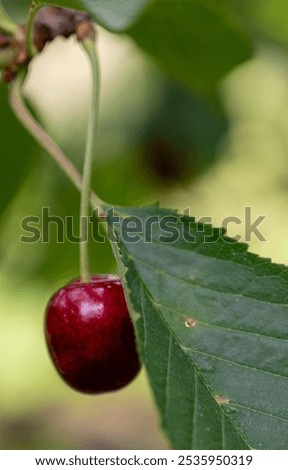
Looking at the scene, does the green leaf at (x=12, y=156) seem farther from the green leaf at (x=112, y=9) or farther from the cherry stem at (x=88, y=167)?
the green leaf at (x=112, y=9)

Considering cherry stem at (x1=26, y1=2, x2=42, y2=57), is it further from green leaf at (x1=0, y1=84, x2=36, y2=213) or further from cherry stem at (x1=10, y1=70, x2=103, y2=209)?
green leaf at (x1=0, y1=84, x2=36, y2=213)

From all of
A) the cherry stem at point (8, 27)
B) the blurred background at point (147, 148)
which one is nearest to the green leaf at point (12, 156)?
the blurred background at point (147, 148)

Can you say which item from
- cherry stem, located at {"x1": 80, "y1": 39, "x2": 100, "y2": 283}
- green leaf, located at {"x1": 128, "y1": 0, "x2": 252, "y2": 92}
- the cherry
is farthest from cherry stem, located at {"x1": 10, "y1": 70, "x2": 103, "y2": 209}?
green leaf, located at {"x1": 128, "y1": 0, "x2": 252, "y2": 92}

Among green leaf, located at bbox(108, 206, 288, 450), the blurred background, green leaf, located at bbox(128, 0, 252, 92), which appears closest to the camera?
green leaf, located at bbox(108, 206, 288, 450)

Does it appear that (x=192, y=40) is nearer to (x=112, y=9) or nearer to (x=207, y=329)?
(x=112, y=9)

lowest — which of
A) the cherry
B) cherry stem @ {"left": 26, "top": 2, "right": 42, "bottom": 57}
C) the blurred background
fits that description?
the blurred background

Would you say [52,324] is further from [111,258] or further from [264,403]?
[111,258]
